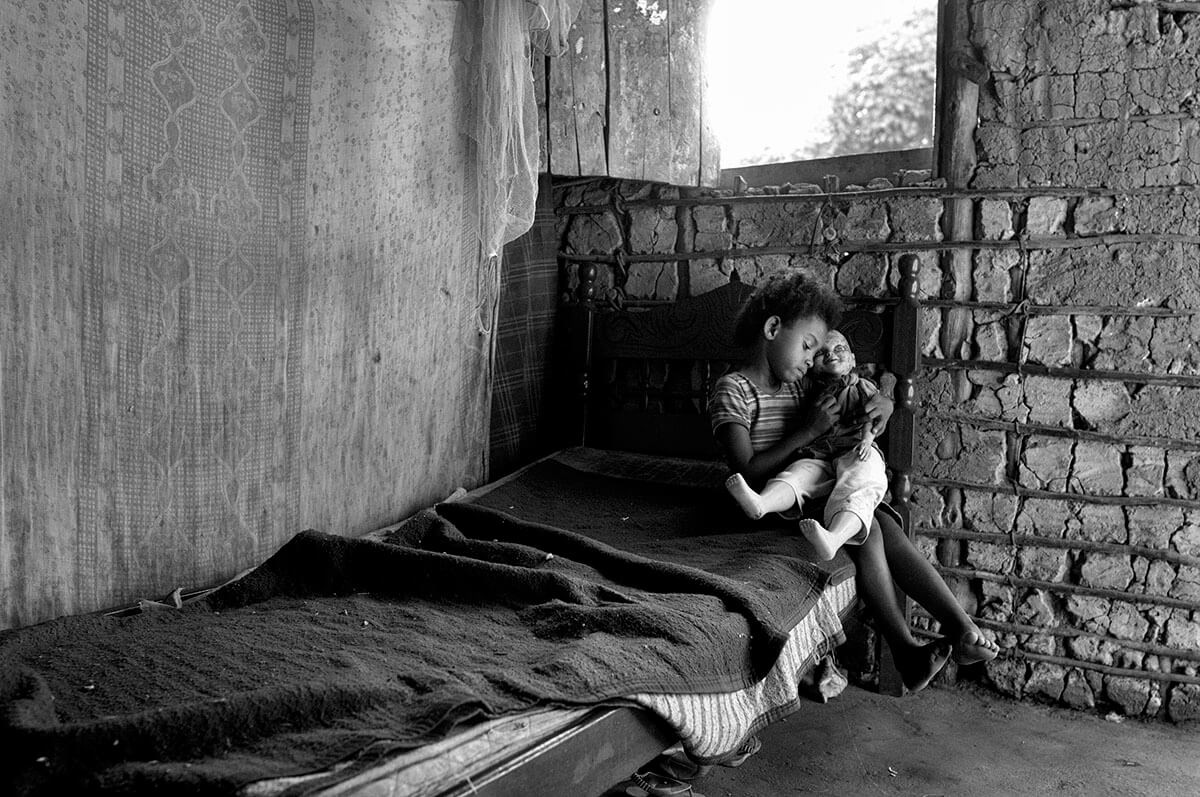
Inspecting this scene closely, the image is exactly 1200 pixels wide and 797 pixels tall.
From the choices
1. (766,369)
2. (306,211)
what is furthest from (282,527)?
(766,369)

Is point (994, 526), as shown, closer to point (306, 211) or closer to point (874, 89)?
point (306, 211)

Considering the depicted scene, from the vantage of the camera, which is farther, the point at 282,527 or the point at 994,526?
the point at 994,526

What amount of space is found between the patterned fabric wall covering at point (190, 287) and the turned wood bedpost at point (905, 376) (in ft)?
6.14

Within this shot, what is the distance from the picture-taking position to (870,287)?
3363 mm

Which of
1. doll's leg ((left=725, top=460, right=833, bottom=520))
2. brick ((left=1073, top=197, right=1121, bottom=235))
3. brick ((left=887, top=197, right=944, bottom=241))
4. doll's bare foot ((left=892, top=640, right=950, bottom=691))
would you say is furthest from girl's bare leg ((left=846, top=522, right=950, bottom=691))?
brick ((left=1073, top=197, right=1121, bottom=235))

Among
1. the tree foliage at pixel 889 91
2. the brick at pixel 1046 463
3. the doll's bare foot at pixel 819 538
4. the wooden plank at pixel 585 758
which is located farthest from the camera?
the tree foliage at pixel 889 91

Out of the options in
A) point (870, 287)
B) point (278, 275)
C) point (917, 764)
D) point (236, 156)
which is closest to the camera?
point (236, 156)

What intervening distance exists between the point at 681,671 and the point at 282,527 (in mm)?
1272

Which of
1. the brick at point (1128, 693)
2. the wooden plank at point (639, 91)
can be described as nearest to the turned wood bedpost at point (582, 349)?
the wooden plank at point (639, 91)

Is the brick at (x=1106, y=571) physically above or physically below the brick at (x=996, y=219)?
below

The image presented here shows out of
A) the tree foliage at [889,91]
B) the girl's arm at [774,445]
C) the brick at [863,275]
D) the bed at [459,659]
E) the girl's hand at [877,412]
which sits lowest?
the bed at [459,659]

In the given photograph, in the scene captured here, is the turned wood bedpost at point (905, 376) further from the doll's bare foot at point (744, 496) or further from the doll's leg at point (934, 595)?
the doll's bare foot at point (744, 496)

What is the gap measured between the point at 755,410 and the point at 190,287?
5.44 feet

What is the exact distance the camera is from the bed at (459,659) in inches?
52.8
